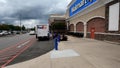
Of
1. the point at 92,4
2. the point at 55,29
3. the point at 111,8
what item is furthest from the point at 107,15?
the point at 55,29

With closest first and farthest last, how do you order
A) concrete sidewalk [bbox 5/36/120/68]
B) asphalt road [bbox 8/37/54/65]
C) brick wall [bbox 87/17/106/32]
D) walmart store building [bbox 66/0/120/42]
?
1. concrete sidewalk [bbox 5/36/120/68]
2. asphalt road [bbox 8/37/54/65]
3. walmart store building [bbox 66/0/120/42]
4. brick wall [bbox 87/17/106/32]

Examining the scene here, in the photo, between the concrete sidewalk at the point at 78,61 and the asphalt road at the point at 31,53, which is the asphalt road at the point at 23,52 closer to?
the asphalt road at the point at 31,53

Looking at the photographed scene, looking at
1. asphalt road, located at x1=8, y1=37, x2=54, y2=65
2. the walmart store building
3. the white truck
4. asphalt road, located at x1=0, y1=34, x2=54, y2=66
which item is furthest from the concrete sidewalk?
the white truck

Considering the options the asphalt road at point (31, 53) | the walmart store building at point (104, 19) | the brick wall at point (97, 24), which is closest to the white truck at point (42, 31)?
the walmart store building at point (104, 19)

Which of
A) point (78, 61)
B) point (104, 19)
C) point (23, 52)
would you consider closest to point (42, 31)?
point (104, 19)

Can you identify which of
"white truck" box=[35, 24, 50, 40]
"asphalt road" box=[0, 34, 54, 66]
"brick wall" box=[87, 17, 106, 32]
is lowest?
"asphalt road" box=[0, 34, 54, 66]

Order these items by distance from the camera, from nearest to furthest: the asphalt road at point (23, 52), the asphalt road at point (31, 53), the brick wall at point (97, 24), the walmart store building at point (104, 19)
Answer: the asphalt road at point (31, 53)
the asphalt road at point (23, 52)
the walmart store building at point (104, 19)
the brick wall at point (97, 24)

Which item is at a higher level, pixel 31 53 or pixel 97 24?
pixel 97 24

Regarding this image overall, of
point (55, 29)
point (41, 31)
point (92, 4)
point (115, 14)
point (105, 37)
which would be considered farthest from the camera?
point (55, 29)

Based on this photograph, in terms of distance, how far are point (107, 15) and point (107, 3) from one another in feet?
5.62

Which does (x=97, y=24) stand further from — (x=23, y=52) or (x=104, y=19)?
(x=23, y=52)

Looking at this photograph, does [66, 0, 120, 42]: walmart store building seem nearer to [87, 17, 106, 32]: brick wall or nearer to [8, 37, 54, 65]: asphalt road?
[87, 17, 106, 32]: brick wall

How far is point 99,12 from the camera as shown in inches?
840

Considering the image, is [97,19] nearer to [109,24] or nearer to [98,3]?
[98,3]
